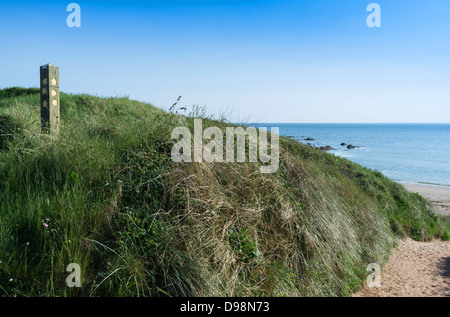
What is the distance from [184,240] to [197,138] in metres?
2.12

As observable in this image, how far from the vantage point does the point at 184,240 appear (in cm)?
369

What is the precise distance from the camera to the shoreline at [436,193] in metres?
17.4

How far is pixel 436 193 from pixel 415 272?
19.1 m

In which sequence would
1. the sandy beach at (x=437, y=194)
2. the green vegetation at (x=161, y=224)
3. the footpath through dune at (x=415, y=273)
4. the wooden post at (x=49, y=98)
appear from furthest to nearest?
1. the sandy beach at (x=437, y=194)
2. the wooden post at (x=49, y=98)
3. the footpath through dune at (x=415, y=273)
4. the green vegetation at (x=161, y=224)

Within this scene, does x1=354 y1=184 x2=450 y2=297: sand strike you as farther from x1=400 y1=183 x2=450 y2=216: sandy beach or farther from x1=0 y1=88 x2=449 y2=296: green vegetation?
x1=400 y1=183 x2=450 y2=216: sandy beach

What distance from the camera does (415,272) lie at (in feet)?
21.1
